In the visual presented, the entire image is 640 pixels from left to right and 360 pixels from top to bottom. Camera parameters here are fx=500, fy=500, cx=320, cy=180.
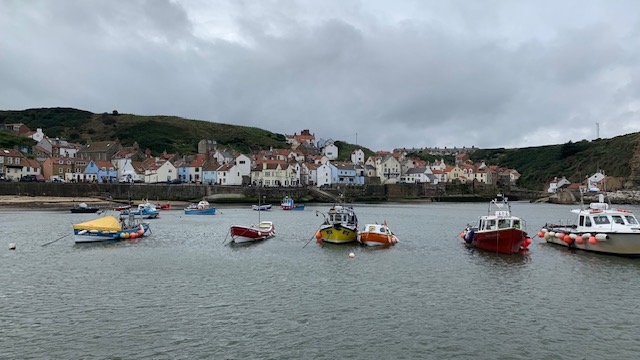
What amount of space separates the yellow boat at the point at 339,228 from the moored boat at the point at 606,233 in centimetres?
→ 1617

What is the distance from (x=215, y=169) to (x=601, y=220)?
308 feet

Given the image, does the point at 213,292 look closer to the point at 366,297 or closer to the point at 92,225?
the point at 366,297

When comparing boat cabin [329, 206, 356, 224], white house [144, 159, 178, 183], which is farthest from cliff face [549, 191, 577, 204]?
boat cabin [329, 206, 356, 224]

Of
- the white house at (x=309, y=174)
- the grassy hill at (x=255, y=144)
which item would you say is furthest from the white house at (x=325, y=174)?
the grassy hill at (x=255, y=144)

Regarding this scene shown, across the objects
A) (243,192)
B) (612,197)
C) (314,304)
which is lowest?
(314,304)

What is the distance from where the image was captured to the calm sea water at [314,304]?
615 inches

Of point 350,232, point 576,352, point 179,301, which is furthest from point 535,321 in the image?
point 350,232

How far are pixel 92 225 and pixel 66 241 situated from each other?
2310 millimetres

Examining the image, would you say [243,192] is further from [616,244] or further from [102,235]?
[616,244]

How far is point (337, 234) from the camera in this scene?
39.4m

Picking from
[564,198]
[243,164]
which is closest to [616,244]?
[243,164]

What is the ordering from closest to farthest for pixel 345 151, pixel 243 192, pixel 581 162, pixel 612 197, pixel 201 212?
pixel 201 212, pixel 243 192, pixel 612 197, pixel 581 162, pixel 345 151

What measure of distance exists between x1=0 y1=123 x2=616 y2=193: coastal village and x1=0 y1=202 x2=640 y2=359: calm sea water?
80.4 meters

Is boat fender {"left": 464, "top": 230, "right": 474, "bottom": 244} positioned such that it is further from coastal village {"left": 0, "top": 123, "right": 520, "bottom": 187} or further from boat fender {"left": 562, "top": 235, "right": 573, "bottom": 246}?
coastal village {"left": 0, "top": 123, "right": 520, "bottom": 187}
